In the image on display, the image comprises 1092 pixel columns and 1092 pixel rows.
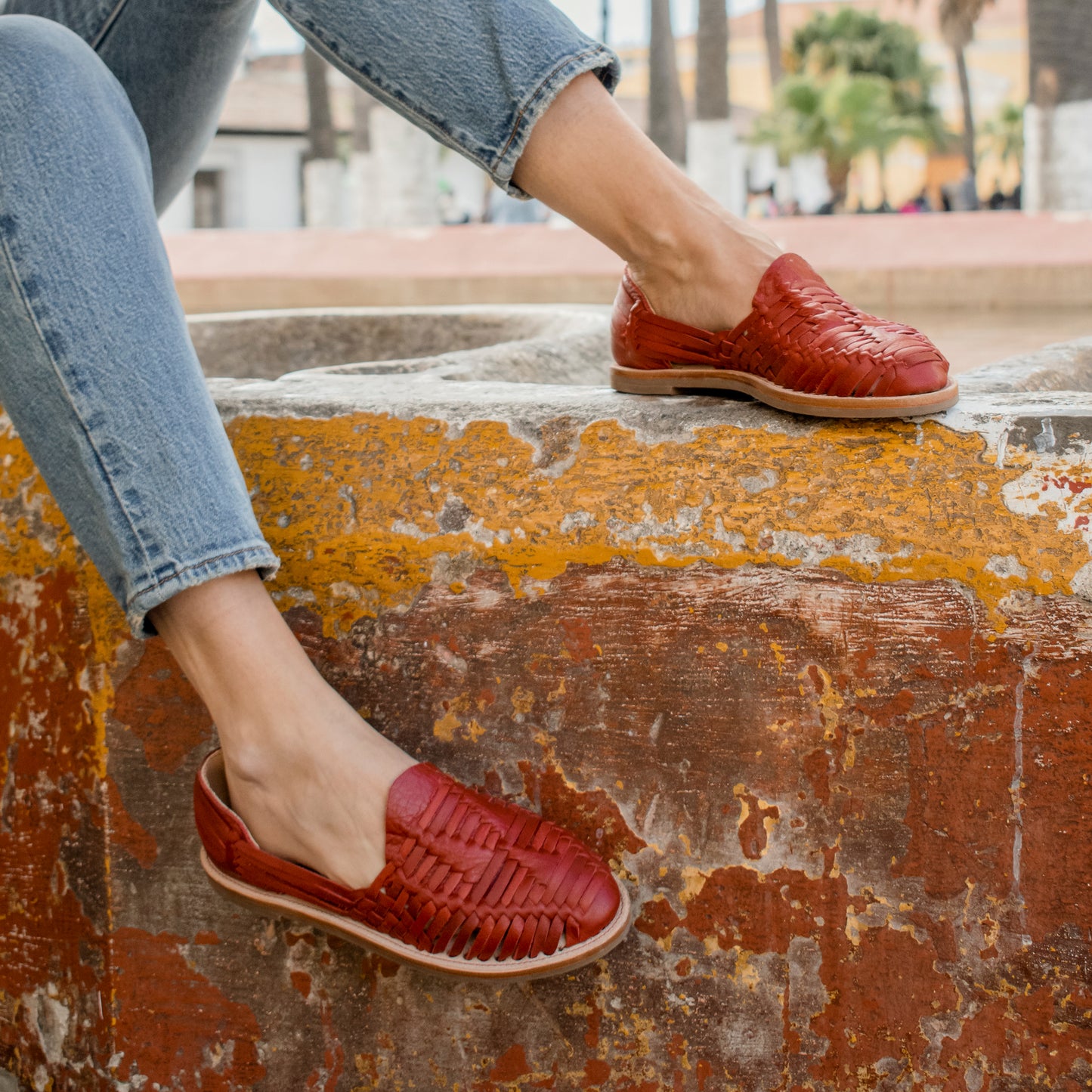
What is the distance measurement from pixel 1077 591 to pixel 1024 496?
3.2 inches

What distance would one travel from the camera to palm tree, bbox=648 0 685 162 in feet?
41.1

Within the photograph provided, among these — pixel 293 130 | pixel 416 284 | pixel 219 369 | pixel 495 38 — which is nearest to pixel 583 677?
pixel 495 38

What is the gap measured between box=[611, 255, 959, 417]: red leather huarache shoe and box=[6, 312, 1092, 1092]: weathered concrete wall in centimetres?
3

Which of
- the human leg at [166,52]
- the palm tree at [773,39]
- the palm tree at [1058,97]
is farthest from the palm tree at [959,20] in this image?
the human leg at [166,52]

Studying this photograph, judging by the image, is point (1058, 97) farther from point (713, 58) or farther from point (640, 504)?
point (640, 504)

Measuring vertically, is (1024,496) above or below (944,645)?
above

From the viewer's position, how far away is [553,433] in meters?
0.98

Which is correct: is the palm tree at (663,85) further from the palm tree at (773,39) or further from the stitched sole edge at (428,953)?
the stitched sole edge at (428,953)

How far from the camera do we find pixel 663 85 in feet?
41.2

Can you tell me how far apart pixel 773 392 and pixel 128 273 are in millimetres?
519

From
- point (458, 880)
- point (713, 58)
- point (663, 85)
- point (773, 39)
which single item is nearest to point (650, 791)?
point (458, 880)

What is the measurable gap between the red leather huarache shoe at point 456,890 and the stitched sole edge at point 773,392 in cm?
40

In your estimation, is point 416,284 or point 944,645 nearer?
point 944,645

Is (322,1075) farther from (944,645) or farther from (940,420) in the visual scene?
(940,420)
